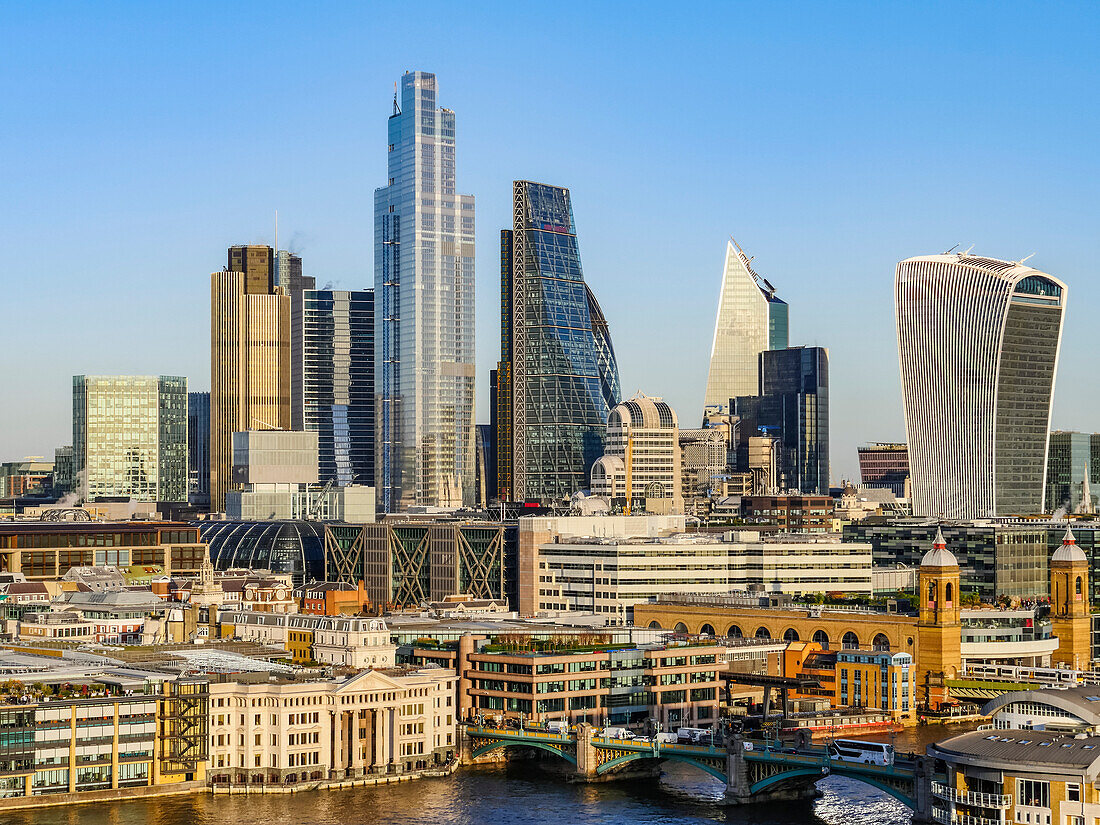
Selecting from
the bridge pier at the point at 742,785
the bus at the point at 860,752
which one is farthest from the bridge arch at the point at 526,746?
the bus at the point at 860,752

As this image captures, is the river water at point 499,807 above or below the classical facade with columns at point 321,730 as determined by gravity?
below

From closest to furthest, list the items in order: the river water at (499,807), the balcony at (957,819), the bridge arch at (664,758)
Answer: the balcony at (957,819) < the river water at (499,807) < the bridge arch at (664,758)

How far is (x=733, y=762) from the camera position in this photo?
147500mm

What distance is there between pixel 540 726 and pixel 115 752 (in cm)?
3937

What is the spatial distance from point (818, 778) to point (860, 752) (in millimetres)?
8762

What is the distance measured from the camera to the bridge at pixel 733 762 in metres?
137

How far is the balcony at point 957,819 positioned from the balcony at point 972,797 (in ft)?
3.23

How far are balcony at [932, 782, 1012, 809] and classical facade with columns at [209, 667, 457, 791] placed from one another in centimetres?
5095

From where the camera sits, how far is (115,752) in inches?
5778

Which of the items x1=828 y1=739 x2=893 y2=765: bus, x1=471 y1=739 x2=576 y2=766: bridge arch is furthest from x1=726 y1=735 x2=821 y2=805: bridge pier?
x1=471 y1=739 x2=576 y2=766: bridge arch

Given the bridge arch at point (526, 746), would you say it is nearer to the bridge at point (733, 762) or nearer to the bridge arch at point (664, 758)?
the bridge at point (733, 762)

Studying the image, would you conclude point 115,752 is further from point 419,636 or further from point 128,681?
point 419,636

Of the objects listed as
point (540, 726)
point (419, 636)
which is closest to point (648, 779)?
point (540, 726)

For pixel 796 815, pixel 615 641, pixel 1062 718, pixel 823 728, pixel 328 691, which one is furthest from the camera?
pixel 615 641
